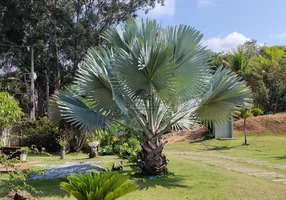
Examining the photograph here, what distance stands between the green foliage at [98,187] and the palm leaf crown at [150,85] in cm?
336

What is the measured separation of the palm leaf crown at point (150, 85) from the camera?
27.3 feet

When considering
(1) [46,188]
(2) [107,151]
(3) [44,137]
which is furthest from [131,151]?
(3) [44,137]

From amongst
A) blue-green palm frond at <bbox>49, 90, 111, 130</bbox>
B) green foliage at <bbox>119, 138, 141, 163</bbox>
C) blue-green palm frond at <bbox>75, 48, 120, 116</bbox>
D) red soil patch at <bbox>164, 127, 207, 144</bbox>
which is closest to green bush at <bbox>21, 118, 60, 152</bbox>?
green foliage at <bbox>119, 138, 141, 163</bbox>

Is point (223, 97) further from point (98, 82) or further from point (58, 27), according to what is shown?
point (58, 27)

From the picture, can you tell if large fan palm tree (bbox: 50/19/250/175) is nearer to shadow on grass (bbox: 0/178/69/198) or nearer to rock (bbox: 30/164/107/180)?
rock (bbox: 30/164/107/180)

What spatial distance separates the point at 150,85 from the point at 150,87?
71 millimetres

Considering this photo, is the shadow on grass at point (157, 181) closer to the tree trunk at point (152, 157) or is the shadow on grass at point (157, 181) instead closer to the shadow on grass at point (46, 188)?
the tree trunk at point (152, 157)

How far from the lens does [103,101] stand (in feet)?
29.8

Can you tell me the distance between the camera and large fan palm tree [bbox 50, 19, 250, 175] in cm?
834

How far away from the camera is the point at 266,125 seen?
837 inches

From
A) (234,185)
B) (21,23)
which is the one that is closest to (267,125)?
(234,185)

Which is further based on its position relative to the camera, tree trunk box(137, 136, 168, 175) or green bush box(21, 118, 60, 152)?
green bush box(21, 118, 60, 152)

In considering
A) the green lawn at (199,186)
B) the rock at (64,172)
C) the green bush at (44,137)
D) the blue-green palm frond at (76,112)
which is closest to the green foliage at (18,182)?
the green lawn at (199,186)

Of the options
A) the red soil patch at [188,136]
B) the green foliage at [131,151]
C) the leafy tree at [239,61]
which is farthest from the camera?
the leafy tree at [239,61]
